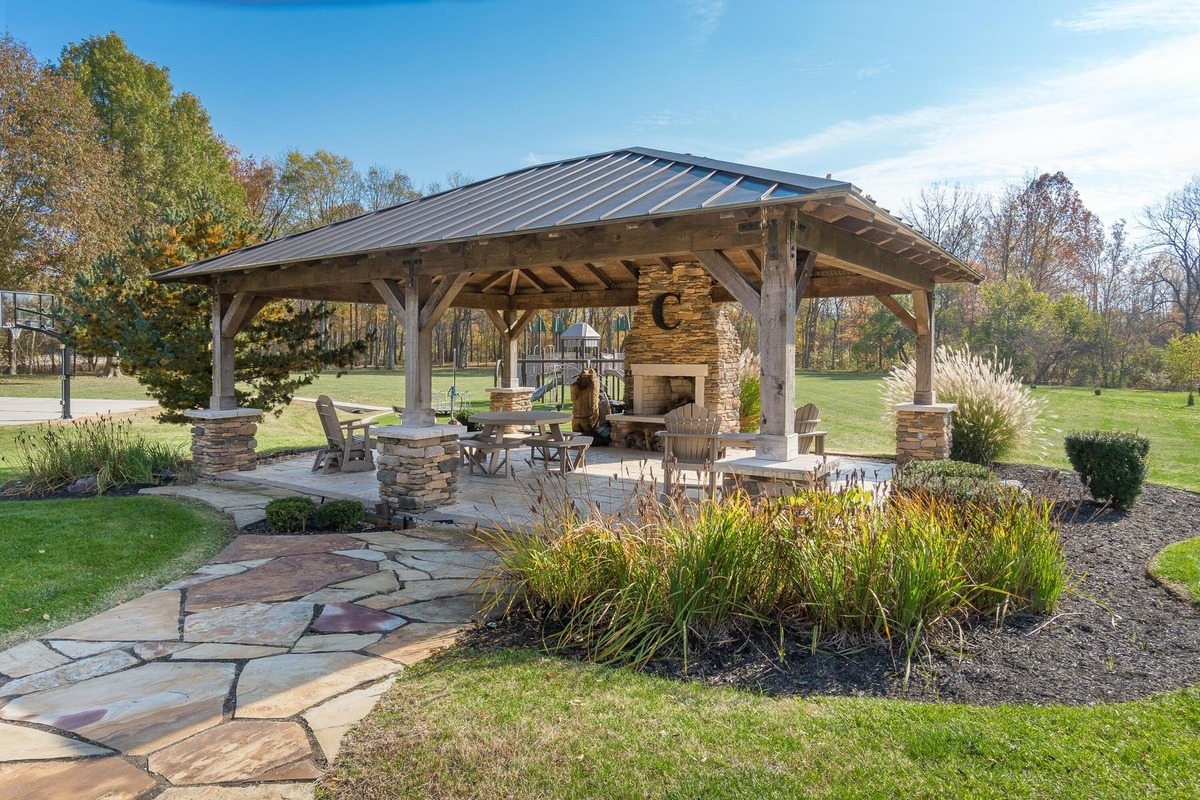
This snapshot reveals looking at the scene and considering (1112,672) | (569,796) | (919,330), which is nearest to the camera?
(569,796)

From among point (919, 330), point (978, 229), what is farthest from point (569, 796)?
point (978, 229)

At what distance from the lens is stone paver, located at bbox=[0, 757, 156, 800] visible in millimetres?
2350

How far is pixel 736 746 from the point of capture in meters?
2.60

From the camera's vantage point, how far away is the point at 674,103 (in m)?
15.3

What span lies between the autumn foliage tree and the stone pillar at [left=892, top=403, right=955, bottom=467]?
7160 mm

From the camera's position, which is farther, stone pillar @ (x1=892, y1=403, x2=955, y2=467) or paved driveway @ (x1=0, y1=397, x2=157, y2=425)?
paved driveway @ (x1=0, y1=397, x2=157, y2=425)

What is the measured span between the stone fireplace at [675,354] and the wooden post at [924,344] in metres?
2.73

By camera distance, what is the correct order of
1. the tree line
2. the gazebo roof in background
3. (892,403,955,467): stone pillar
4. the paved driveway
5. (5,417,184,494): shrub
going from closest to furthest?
1. the gazebo roof in background
2. (5,417,184,494): shrub
3. (892,403,955,467): stone pillar
4. the tree line
5. the paved driveway

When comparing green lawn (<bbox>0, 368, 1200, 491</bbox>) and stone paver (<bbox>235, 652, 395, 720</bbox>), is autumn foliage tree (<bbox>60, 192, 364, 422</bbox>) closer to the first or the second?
green lawn (<bbox>0, 368, 1200, 491</bbox>)

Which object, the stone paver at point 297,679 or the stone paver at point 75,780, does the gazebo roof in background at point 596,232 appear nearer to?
the stone paver at point 297,679

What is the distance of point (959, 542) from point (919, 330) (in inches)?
220

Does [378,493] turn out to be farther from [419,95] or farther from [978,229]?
[978,229]

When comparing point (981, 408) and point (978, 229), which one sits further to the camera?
point (978, 229)

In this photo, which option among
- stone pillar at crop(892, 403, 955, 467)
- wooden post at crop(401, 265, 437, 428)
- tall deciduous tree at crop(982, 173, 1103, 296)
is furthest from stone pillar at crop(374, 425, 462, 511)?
tall deciduous tree at crop(982, 173, 1103, 296)
